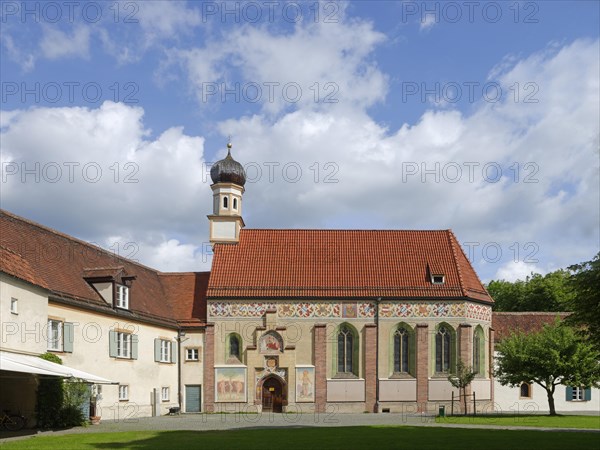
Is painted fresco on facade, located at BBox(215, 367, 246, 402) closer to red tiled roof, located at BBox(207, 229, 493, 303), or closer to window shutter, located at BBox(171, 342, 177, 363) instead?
window shutter, located at BBox(171, 342, 177, 363)

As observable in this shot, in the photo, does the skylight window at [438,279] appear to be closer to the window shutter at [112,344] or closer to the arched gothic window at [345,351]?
the arched gothic window at [345,351]

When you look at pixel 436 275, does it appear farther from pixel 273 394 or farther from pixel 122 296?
pixel 122 296

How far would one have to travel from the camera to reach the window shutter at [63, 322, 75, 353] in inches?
1336

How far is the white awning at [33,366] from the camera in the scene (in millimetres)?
26123

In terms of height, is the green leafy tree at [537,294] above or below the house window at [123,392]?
above

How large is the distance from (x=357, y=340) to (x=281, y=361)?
485cm

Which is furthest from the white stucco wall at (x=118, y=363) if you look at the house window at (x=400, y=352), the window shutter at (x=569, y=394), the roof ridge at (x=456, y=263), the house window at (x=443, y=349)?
the window shutter at (x=569, y=394)

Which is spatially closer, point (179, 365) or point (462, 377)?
point (462, 377)

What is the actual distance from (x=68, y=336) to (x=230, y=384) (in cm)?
1575

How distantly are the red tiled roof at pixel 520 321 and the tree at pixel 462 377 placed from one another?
26.7 ft

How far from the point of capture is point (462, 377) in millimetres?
45562

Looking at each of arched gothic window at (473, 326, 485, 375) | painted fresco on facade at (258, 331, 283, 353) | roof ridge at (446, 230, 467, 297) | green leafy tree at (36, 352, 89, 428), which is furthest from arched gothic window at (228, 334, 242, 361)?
green leafy tree at (36, 352, 89, 428)

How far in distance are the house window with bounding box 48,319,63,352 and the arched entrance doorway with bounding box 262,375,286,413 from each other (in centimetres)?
1711

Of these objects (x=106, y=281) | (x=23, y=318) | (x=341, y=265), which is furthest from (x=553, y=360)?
(x=23, y=318)
